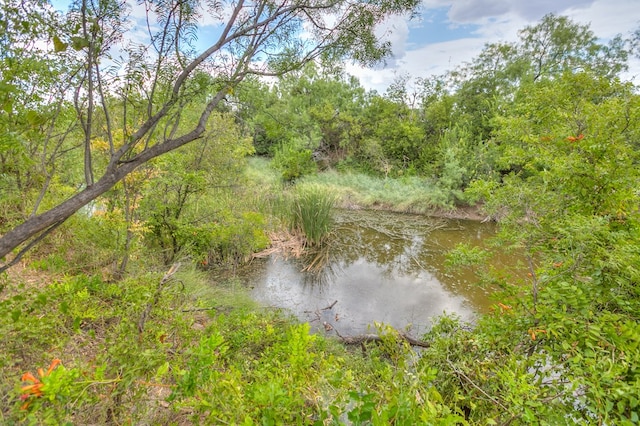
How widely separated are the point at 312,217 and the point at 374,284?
1.94 m

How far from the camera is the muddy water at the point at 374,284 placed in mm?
3613

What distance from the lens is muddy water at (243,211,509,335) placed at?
11.9 feet

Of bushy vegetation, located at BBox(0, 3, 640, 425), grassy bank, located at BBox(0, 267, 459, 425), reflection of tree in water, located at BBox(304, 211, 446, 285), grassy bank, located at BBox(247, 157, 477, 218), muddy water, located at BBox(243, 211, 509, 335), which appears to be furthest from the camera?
grassy bank, located at BBox(247, 157, 477, 218)

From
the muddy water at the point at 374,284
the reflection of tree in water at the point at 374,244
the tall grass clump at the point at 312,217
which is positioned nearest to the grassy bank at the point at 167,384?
the muddy water at the point at 374,284

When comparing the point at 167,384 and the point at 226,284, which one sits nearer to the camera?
the point at 167,384

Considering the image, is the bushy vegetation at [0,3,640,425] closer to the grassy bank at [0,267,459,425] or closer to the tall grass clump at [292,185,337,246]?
the grassy bank at [0,267,459,425]

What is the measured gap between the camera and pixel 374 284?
4449 millimetres

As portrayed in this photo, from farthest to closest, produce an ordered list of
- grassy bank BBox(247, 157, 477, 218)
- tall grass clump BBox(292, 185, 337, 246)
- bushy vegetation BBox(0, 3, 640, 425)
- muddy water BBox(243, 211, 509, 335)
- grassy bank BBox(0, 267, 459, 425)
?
1. grassy bank BBox(247, 157, 477, 218)
2. tall grass clump BBox(292, 185, 337, 246)
3. muddy water BBox(243, 211, 509, 335)
4. bushy vegetation BBox(0, 3, 640, 425)
5. grassy bank BBox(0, 267, 459, 425)

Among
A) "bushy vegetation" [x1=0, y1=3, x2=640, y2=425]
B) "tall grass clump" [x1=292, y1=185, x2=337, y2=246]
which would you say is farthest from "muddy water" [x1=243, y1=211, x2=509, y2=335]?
"bushy vegetation" [x1=0, y1=3, x2=640, y2=425]

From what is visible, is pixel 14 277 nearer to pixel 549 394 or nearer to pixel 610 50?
pixel 549 394

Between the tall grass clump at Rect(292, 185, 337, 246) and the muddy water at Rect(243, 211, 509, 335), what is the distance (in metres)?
0.43

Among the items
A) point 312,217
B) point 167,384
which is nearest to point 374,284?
point 312,217

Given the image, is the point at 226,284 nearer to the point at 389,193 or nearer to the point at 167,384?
the point at 167,384

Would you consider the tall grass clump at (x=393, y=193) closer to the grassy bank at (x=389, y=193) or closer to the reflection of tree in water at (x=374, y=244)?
the grassy bank at (x=389, y=193)
